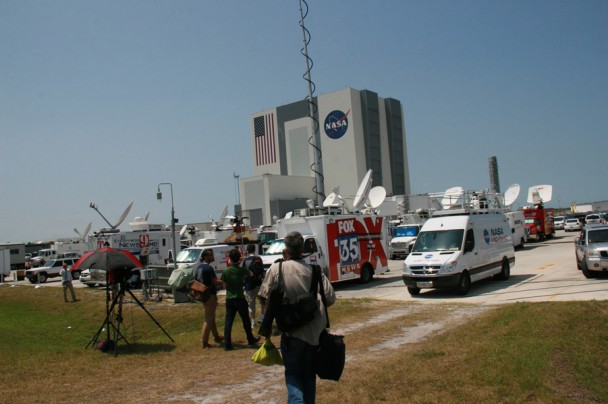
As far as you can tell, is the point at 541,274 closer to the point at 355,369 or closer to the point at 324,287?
the point at 355,369

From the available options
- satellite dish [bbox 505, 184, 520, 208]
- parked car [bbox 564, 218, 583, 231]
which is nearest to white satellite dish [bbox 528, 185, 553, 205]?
satellite dish [bbox 505, 184, 520, 208]

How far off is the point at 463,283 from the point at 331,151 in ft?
210

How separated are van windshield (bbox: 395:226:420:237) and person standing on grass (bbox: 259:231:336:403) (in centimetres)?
2818

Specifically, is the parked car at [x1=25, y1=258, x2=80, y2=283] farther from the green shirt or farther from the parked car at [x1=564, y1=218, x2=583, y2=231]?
the parked car at [x1=564, y1=218, x2=583, y2=231]

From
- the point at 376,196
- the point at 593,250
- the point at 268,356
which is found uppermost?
the point at 376,196

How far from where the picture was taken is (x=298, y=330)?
14.9 feet

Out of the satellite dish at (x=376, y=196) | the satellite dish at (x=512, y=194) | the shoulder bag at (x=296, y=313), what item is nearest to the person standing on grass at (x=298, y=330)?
the shoulder bag at (x=296, y=313)

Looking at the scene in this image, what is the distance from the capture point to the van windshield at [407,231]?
3241 cm

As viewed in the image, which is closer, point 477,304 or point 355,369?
point 355,369

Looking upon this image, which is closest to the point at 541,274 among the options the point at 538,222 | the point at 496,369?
the point at 496,369

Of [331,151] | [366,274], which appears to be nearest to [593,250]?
[366,274]

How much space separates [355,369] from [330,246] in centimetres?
1198

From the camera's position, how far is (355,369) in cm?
745

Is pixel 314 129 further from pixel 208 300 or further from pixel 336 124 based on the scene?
pixel 336 124
